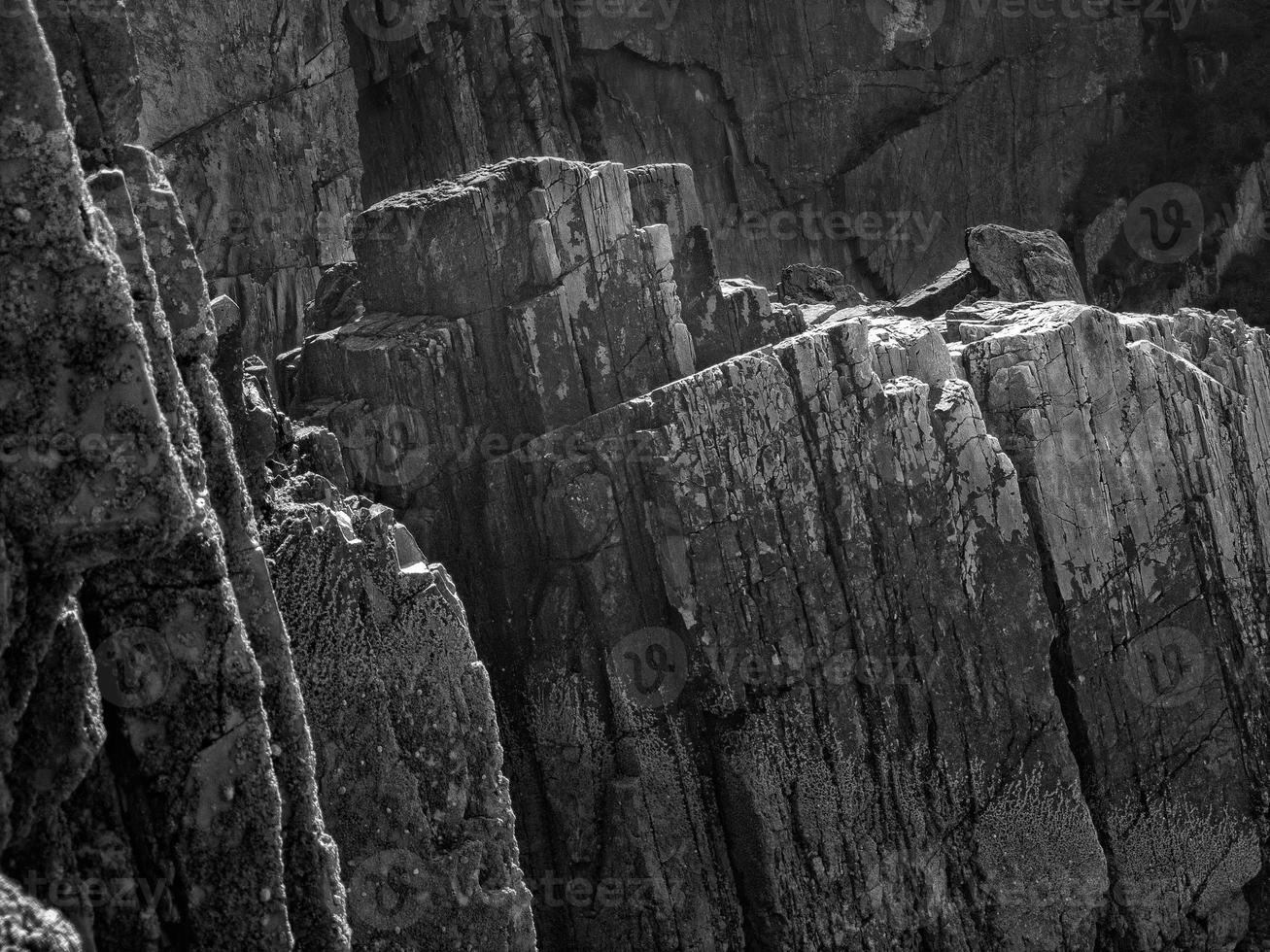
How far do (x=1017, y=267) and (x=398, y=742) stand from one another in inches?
486

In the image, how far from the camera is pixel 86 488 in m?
5.96

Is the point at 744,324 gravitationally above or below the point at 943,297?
below

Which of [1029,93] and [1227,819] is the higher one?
[1029,93]

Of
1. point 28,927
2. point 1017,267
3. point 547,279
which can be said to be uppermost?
point 547,279

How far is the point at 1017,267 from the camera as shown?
1931 cm

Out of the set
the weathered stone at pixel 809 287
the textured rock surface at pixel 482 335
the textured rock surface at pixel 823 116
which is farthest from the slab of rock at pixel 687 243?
the textured rock surface at pixel 823 116

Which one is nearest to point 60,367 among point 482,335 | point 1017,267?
point 482,335

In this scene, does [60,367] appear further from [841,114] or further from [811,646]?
[841,114]

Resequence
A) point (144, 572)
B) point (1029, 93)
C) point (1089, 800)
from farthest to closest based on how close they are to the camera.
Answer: point (1029, 93), point (1089, 800), point (144, 572)

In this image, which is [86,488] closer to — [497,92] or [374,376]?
[374,376]

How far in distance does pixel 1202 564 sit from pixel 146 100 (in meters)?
16.8

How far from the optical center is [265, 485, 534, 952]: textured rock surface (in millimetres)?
9703

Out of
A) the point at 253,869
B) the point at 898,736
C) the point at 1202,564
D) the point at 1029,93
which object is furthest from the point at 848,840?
the point at 1029,93

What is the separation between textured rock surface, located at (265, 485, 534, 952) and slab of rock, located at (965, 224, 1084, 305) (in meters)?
11.2
